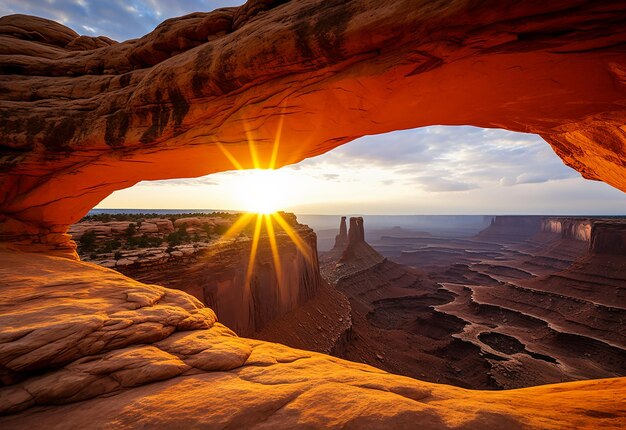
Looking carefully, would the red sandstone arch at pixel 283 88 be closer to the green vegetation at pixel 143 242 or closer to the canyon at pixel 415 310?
the green vegetation at pixel 143 242

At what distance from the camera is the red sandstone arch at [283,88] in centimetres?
441

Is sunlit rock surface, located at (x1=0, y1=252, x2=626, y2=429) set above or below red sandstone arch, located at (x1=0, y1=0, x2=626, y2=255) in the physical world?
below

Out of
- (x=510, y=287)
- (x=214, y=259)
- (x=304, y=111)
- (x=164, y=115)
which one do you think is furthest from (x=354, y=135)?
(x=510, y=287)

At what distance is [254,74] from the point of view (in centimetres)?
618

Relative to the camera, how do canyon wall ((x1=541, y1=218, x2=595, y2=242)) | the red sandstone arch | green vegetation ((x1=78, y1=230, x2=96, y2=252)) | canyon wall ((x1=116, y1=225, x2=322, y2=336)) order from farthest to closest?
canyon wall ((x1=541, y1=218, x2=595, y2=242))
green vegetation ((x1=78, y1=230, x2=96, y2=252))
canyon wall ((x1=116, y1=225, x2=322, y2=336))
the red sandstone arch

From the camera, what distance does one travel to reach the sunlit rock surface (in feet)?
9.23

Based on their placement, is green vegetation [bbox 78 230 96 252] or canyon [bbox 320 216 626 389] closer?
green vegetation [bbox 78 230 96 252]

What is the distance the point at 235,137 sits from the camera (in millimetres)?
7168

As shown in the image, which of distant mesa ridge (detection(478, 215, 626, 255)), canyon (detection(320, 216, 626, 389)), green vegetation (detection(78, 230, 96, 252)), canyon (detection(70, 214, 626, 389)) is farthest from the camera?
distant mesa ridge (detection(478, 215, 626, 255))

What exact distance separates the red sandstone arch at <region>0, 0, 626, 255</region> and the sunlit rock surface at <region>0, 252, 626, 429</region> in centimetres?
496

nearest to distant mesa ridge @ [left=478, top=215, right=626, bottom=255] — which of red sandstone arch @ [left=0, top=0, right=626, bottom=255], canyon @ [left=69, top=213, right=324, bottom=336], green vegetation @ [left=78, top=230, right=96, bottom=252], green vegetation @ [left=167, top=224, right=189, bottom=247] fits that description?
canyon @ [left=69, top=213, right=324, bottom=336]

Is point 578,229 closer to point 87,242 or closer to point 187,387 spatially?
point 187,387

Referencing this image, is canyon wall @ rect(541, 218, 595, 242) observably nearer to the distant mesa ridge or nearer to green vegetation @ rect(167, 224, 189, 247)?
the distant mesa ridge

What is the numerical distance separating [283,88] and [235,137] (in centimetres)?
197
